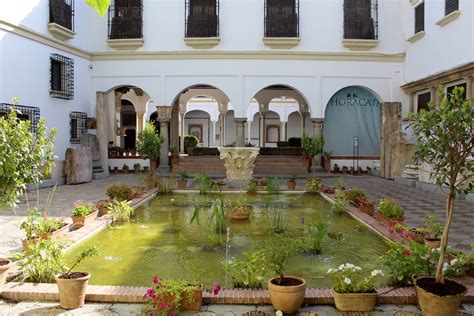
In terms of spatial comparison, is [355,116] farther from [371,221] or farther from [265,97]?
[371,221]

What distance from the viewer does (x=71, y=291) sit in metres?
4.02

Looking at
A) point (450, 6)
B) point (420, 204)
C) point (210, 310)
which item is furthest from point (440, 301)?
point (450, 6)

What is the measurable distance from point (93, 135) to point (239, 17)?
704cm

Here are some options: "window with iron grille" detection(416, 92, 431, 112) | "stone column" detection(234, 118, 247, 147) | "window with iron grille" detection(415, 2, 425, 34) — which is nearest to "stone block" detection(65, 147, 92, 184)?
"stone column" detection(234, 118, 247, 147)

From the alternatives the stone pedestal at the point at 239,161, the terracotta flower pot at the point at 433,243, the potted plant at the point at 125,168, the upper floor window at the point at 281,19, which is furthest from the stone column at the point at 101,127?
the terracotta flower pot at the point at 433,243

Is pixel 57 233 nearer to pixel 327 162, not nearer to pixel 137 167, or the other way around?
pixel 137 167

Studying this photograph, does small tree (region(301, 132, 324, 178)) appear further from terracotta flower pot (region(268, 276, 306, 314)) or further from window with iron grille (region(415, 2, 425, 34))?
terracotta flower pot (region(268, 276, 306, 314))

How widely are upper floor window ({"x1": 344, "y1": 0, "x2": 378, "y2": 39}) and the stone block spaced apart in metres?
10.5

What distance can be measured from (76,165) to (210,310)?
1129 centimetres

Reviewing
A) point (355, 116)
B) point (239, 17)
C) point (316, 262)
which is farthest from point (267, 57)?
point (316, 262)

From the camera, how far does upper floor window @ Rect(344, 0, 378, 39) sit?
17031 mm

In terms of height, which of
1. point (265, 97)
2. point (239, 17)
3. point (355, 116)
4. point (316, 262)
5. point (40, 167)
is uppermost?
point (239, 17)

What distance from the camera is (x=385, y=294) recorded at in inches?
167

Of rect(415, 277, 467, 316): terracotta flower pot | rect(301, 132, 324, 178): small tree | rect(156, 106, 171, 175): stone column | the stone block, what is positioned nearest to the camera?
rect(415, 277, 467, 316): terracotta flower pot
